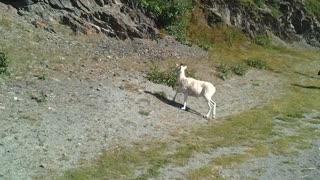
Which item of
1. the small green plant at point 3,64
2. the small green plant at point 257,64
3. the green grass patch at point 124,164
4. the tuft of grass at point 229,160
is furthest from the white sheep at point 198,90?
the small green plant at point 257,64

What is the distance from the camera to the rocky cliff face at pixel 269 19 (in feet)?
104

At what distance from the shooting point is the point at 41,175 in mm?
11344

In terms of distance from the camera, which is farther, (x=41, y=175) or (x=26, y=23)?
(x=26, y=23)

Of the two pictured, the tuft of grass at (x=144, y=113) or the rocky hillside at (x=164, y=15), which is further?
the rocky hillside at (x=164, y=15)

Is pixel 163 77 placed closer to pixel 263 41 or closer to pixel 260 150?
pixel 260 150

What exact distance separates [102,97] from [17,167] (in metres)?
5.38

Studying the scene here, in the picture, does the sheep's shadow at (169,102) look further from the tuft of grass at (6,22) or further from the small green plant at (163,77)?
the tuft of grass at (6,22)

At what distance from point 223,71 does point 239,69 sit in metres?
1.46

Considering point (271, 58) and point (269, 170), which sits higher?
point (269, 170)

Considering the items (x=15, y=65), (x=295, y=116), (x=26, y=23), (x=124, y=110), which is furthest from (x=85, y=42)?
(x=295, y=116)

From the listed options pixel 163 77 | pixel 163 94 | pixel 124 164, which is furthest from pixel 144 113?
pixel 163 77

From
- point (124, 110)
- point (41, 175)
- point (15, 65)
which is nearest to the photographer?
point (41, 175)

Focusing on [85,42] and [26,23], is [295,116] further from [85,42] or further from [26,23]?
[26,23]

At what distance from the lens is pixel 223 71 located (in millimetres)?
23781
